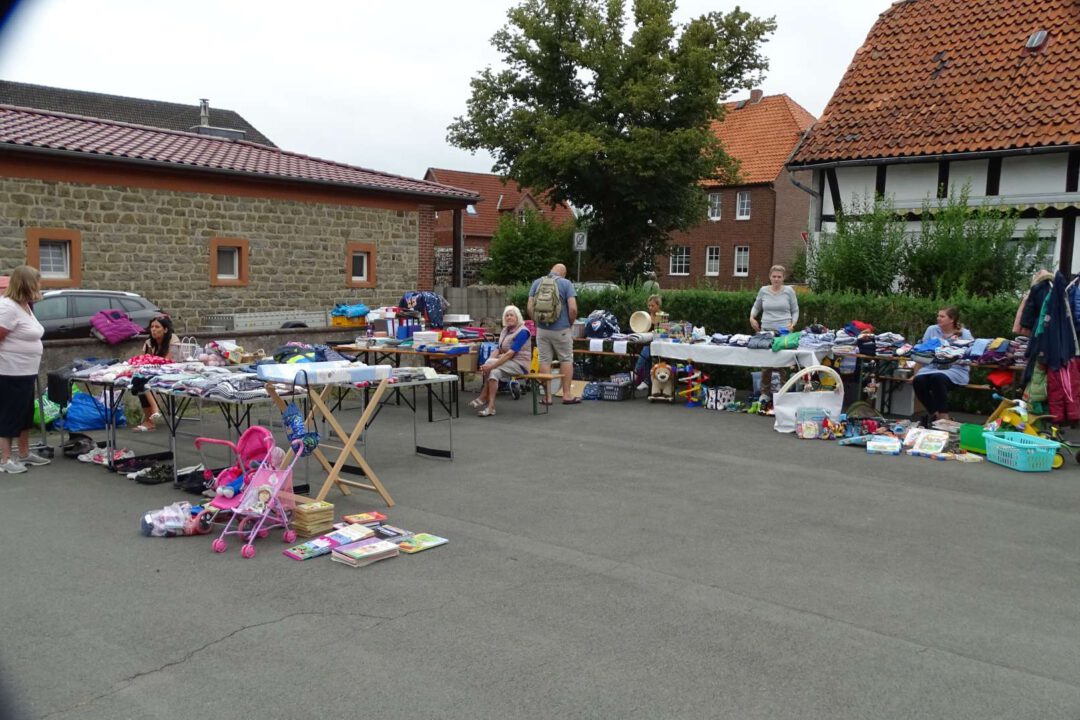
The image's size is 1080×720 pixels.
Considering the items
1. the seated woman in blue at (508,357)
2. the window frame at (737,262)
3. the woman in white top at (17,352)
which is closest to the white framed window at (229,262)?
the seated woman in blue at (508,357)

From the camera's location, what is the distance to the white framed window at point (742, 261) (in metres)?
45.9

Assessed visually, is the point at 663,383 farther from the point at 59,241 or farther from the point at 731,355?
the point at 59,241

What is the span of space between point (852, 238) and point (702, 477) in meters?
8.04

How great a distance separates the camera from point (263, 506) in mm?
6305

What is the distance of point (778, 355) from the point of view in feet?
38.0

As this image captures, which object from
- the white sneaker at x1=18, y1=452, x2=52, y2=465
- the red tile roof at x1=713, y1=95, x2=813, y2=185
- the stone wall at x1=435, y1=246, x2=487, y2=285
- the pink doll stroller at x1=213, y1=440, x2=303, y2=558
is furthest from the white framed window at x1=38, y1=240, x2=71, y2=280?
the red tile roof at x1=713, y1=95, x2=813, y2=185

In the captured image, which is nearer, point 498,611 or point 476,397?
point 498,611

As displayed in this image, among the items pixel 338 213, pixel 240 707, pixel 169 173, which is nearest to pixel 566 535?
pixel 240 707

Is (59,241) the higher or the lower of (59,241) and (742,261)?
the lower

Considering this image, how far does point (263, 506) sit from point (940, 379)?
7658 millimetres

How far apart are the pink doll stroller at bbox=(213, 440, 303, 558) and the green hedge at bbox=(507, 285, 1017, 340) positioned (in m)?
9.11

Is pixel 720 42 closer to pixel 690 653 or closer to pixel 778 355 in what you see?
pixel 778 355

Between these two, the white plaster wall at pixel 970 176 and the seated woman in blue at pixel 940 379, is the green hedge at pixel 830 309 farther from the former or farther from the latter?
the white plaster wall at pixel 970 176

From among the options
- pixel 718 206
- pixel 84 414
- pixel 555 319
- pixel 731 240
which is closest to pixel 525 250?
pixel 731 240
